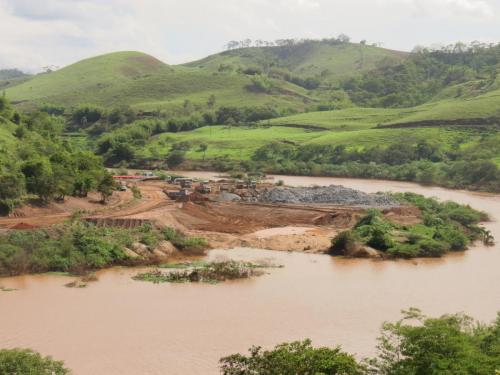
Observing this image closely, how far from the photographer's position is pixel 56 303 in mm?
22703

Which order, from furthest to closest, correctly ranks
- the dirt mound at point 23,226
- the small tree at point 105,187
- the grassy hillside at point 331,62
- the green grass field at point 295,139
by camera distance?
the grassy hillside at point 331,62, the green grass field at point 295,139, the small tree at point 105,187, the dirt mound at point 23,226

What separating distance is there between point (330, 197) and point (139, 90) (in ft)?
287

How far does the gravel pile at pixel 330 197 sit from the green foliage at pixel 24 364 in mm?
31344

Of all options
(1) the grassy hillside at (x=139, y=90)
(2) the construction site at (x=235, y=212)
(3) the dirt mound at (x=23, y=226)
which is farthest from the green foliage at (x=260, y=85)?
(3) the dirt mound at (x=23, y=226)

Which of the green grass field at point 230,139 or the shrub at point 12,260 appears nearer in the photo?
the shrub at point 12,260

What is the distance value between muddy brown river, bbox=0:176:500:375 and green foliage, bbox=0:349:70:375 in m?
4.02

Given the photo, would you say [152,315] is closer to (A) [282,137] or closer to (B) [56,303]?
(B) [56,303]

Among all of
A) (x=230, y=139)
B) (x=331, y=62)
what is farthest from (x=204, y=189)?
(x=331, y=62)

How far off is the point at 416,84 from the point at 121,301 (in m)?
112

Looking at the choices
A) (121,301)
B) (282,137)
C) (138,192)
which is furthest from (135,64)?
(121,301)

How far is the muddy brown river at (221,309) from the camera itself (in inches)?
735

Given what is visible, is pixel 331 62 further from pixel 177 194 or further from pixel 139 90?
pixel 177 194

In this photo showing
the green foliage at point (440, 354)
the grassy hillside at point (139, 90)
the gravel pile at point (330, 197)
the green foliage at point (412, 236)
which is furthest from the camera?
the grassy hillside at point (139, 90)

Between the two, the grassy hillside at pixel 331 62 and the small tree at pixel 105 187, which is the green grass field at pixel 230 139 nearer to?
the small tree at pixel 105 187
